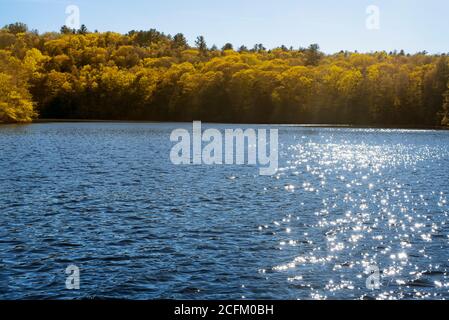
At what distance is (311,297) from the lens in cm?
2322

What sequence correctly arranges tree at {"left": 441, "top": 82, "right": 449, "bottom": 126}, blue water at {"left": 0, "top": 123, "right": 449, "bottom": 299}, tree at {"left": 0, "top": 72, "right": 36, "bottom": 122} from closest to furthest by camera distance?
1. blue water at {"left": 0, "top": 123, "right": 449, "bottom": 299}
2. tree at {"left": 0, "top": 72, "right": 36, "bottom": 122}
3. tree at {"left": 441, "top": 82, "right": 449, "bottom": 126}

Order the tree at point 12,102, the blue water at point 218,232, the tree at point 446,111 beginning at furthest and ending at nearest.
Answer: the tree at point 446,111 < the tree at point 12,102 < the blue water at point 218,232

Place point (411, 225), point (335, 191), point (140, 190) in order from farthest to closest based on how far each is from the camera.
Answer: point (335, 191) → point (140, 190) → point (411, 225)

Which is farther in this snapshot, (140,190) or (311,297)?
(140,190)

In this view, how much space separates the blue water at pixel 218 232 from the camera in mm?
24422

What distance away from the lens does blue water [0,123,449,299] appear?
24422 mm

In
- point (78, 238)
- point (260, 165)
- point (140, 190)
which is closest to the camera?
point (78, 238)

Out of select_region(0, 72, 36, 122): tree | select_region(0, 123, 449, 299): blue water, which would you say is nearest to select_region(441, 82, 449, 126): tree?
select_region(0, 123, 449, 299): blue water

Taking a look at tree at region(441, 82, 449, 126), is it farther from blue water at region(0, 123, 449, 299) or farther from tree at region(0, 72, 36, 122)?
tree at region(0, 72, 36, 122)

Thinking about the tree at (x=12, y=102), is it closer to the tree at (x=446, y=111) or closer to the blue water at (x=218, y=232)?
the blue water at (x=218, y=232)

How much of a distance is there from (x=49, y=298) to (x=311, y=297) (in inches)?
418

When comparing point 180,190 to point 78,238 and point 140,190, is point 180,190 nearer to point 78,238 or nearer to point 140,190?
point 140,190

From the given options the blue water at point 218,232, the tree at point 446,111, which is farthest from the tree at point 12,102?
the tree at point 446,111
